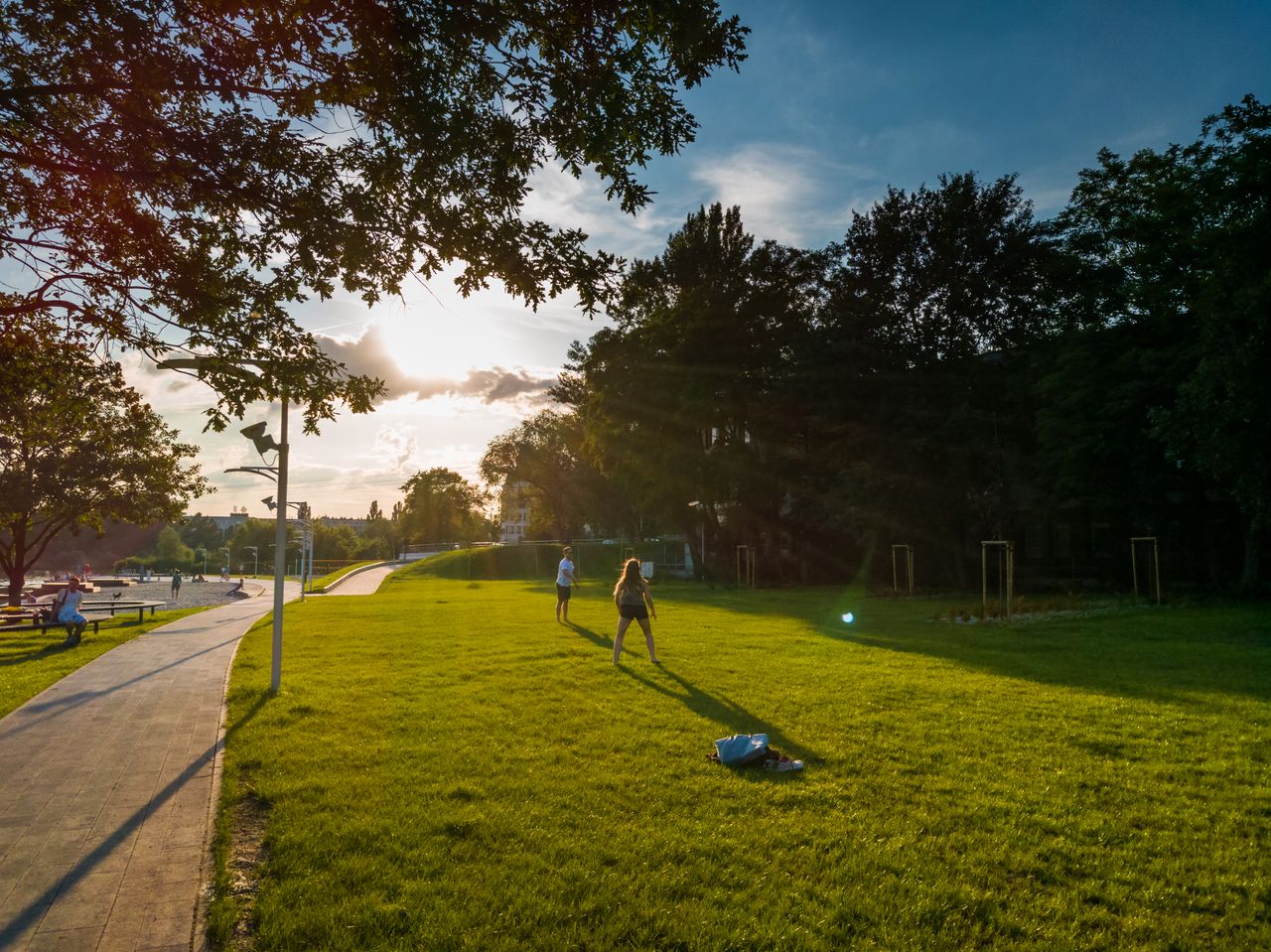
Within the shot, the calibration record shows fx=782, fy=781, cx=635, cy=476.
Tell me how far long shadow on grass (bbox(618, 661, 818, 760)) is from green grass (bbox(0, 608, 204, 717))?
Result: 7.67m

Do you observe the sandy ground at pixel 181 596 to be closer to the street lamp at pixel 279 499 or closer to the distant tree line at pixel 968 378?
the distant tree line at pixel 968 378

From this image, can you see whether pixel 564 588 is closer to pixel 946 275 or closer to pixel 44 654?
pixel 44 654

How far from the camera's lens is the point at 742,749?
6.61m

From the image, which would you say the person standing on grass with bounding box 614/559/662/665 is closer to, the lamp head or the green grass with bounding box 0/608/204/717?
the lamp head

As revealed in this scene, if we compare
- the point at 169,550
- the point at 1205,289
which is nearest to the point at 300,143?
the point at 1205,289

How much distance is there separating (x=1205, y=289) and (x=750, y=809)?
22.0 metres

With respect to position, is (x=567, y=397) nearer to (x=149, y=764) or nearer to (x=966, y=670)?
(x=966, y=670)

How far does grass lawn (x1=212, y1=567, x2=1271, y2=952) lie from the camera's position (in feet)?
13.0

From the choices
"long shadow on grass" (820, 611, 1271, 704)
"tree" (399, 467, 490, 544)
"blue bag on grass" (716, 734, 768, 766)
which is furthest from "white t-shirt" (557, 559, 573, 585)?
"tree" (399, 467, 490, 544)

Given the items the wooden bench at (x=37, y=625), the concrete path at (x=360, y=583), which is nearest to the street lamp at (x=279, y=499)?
the wooden bench at (x=37, y=625)

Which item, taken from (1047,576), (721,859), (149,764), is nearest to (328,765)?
(149,764)

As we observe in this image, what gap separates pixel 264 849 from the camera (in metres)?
4.93

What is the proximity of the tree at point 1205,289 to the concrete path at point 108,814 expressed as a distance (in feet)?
72.9

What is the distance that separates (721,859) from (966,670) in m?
8.49
